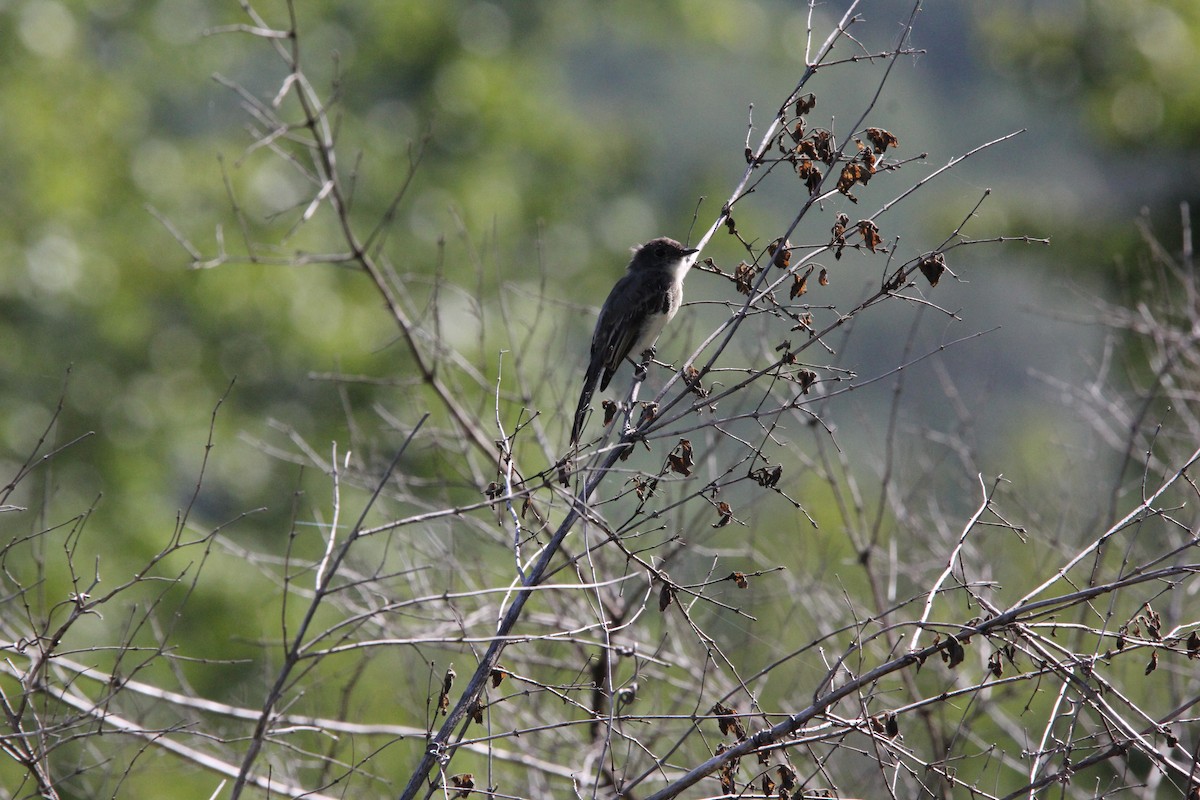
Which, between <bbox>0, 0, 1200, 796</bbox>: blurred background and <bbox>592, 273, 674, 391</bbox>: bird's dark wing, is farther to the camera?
<bbox>0, 0, 1200, 796</bbox>: blurred background

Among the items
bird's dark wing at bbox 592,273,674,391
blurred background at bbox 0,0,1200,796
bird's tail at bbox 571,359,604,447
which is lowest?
bird's tail at bbox 571,359,604,447

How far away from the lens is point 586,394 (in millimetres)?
6262

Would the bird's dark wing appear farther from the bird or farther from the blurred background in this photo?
the blurred background

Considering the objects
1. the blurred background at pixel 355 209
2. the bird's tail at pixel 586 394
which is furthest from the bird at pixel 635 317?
the blurred background at pixel 355 209

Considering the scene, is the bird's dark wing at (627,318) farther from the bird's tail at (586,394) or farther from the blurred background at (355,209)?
the blurred background at (355,209)

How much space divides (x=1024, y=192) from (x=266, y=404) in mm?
9778

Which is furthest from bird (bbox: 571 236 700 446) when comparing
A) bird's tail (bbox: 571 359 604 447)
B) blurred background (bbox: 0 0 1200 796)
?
blurred background (bbox: 0 0 1200 796)

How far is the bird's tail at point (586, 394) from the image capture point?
18.7 feet

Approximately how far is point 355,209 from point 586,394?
11.0 m

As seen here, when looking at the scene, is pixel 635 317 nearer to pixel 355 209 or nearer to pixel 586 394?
pixel 586 394

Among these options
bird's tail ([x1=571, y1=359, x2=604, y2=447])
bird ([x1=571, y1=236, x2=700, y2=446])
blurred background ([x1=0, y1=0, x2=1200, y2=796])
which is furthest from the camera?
blurred background ([x1=0, y1=0, x2=1200, y2=796])

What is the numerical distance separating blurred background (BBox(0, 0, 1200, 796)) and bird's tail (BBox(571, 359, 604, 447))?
6.11 ft

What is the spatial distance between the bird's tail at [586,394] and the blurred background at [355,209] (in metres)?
1.86

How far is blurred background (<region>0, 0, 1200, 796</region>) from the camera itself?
11844 millimetres
